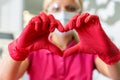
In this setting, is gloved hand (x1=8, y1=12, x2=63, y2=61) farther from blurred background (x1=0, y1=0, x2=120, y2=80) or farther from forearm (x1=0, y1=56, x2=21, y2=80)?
blurred background (x1=0, y1=0, x2=120, y2=80)

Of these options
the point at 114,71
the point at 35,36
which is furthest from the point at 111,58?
the point at 35,36

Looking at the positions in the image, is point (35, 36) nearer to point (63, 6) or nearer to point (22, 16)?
point (63, 6)

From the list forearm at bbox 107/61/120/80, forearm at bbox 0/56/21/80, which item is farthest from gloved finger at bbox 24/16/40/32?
forearm at bbox 107/61/120/80

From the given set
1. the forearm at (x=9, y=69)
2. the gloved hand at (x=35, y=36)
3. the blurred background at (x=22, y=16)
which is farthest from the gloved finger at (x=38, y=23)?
the blurred background at (x=22, y=16)

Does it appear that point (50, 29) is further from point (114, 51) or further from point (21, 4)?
point (21, 4)

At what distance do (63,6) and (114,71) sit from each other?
0.26 metres

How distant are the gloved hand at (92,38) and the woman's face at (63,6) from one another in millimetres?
189

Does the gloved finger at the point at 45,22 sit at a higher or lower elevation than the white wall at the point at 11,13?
higher

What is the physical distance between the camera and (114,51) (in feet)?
2.47

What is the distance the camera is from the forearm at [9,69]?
2.59 ft

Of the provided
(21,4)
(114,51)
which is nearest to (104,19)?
(21,4)

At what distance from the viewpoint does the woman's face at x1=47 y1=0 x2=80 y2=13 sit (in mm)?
897

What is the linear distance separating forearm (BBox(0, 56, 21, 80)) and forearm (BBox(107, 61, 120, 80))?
262 millimetres

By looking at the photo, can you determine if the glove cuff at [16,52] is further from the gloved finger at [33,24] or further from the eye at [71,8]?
the eye at [71,8]
